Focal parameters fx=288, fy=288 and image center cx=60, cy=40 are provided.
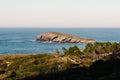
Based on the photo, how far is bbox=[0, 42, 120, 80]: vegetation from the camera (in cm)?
6631

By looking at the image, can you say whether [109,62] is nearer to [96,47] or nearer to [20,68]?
[20,68]

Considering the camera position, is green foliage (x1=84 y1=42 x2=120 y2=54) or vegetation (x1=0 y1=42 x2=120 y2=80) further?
green foliage (x1=84 y1=42 x2=120 y2=54)

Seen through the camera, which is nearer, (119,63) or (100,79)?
(100,79)

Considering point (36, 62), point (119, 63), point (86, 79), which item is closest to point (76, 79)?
point (86, 79)

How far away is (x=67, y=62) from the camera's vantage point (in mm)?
80875

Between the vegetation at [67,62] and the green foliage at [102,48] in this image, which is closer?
the vegetation at [67,62]

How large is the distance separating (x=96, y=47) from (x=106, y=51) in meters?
5.12

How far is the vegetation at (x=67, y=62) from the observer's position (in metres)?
66.3

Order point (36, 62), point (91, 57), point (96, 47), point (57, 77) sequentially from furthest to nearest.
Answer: point (96, 47) → point (91, 57) → point (36, 62) → point (57, 77)

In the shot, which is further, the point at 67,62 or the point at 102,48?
the point at 102,48

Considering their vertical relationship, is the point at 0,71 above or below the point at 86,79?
below

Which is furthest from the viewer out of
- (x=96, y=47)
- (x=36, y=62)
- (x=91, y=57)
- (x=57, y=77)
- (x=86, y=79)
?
(x=96, y=47)

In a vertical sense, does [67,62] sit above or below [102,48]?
above

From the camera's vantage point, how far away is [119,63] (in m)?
76.1
